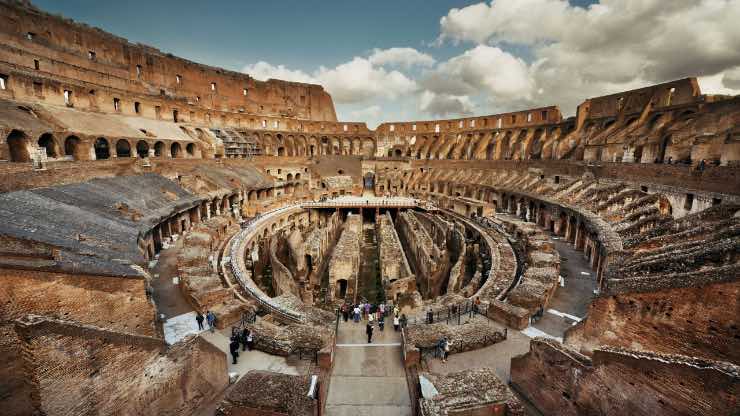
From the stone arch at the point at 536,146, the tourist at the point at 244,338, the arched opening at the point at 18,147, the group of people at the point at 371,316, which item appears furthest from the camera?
the stone arch at the point at 536,146

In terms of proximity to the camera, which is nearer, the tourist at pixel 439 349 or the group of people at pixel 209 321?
the tourist at pixel 439 349

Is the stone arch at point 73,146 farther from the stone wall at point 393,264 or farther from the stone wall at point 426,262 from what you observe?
the stone wall at point 426,262

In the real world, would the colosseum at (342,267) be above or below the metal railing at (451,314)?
above

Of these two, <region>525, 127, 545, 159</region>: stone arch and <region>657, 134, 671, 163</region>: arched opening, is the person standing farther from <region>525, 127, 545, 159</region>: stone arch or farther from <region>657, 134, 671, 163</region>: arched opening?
<region>525, 127, 545, 159</region>: stone arch

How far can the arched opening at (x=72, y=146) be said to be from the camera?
20219 mm

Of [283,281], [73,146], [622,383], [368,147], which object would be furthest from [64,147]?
[368,147]

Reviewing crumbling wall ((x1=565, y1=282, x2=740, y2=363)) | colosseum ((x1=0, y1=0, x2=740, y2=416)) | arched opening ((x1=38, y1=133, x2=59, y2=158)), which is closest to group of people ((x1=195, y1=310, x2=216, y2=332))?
colosseum ((x1=0, y1=0, x2=740, y2=416))

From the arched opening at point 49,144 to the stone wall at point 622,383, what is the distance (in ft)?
86.5

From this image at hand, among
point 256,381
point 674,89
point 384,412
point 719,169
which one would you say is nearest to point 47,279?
point 256,381

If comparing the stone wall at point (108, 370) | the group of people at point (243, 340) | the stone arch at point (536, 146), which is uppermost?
the stone arch at point (536, 146)

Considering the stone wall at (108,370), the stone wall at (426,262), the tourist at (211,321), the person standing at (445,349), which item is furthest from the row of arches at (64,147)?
the person standing at (445,349)

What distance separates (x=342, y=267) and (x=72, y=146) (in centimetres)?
2053

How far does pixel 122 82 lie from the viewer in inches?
1244

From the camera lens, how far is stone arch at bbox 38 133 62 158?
18859mm
